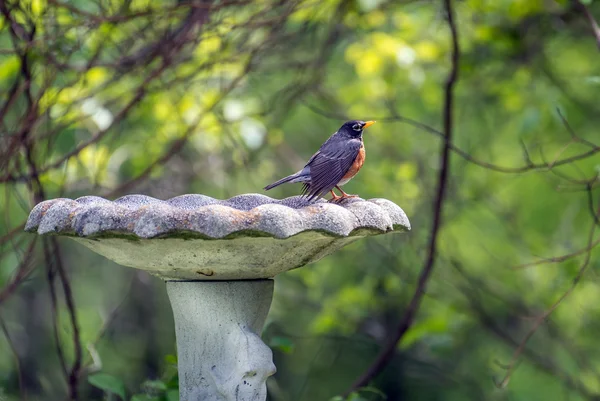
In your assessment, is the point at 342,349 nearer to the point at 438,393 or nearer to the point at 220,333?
the point at 438,393

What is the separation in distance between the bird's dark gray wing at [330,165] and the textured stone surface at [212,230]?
233 millimetres

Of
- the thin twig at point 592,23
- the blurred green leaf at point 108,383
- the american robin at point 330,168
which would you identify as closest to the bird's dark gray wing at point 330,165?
the american robin at point 330,168

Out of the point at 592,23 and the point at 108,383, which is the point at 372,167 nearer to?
the point at 592,23

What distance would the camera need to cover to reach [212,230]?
1996mm

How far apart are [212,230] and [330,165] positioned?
850 millimetres

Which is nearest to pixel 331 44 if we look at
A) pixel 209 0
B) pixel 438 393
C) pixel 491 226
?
pixel 209 0

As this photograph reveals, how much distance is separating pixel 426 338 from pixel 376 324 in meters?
1.69

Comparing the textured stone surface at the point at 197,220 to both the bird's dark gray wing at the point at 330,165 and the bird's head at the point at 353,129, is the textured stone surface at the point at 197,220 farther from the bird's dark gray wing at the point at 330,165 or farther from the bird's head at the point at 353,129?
the bird's head at the point at 353,129

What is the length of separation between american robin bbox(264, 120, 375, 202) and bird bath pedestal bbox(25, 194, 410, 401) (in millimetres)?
87

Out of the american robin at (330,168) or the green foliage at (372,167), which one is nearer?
the american robin at (330,168)

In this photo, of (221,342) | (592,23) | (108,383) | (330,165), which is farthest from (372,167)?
(221,342)

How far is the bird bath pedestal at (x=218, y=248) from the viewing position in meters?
2.02

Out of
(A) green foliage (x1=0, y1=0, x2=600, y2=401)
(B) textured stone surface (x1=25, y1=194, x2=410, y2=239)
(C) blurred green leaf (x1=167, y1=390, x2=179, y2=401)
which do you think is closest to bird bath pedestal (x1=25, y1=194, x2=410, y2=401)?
(B) textured stone surface (x1=25, y1=194, x2=410, y2=239)

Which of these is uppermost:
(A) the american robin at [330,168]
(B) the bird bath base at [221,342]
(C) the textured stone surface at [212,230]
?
(C) the textured stone surface at [212,230]
